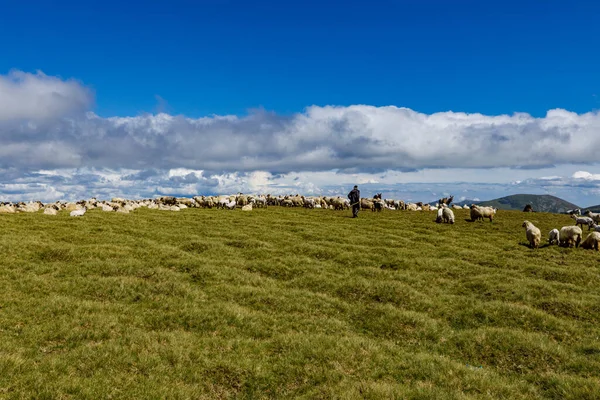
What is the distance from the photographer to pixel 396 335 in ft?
49.1

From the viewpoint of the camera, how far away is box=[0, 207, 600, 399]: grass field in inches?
416

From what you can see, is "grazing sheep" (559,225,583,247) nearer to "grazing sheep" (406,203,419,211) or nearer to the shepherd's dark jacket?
the shepherd's dark jacket

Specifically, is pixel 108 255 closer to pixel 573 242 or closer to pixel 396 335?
pixel 396 335

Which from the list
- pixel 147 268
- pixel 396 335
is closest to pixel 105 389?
pixel 396 335

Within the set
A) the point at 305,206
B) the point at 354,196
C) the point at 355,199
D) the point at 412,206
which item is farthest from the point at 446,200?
the point at 354,196

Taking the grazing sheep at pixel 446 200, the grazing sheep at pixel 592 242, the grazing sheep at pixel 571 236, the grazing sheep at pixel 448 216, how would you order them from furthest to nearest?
1. the grazing sheep at pixel 446 200
2. the grazing sheep at pixel 448 216
3. the grazing sheep at pixel 571 236
4. the grazing sheep at pixel 592 242

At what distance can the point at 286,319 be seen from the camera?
1579cm

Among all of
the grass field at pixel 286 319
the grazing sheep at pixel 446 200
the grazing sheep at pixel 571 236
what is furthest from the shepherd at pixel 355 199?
the grazing sheep at pixel 446 200

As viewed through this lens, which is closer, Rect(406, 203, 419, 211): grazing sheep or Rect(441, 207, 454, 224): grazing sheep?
Rect(441, 207, 454, 224): grazing sheep

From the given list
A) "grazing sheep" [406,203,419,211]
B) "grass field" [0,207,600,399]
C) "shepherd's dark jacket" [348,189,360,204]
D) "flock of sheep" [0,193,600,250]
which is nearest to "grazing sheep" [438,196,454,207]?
"flock of sheep" [0,193,600,250]

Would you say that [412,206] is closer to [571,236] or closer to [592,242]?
[571,236]

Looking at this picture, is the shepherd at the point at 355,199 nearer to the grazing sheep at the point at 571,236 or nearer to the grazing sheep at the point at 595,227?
the grazing sheep at the point at 571,236

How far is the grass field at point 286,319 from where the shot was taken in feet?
34.7

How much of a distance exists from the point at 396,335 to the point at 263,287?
732cm
